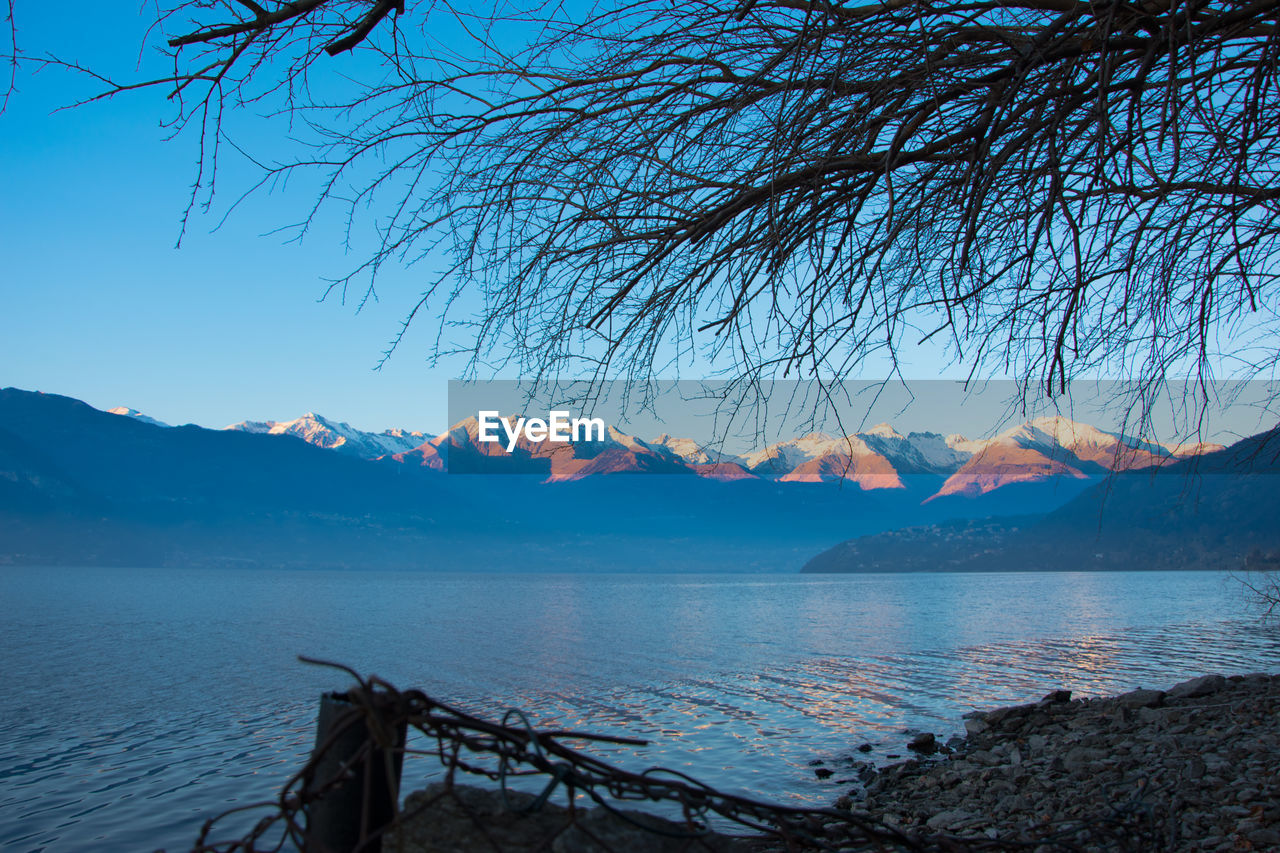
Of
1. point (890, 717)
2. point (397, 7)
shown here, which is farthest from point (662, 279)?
point (890, 717)

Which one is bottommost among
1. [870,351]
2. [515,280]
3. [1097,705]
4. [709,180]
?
[1097,705]

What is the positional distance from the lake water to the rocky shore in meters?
1.38

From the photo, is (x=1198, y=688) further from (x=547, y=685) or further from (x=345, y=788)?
(x=547, y=685)

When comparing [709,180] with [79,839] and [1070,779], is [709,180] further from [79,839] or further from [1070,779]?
[79,839]

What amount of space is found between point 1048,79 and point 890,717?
37.0 ft

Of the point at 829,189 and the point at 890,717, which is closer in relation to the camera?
the point at 829,189

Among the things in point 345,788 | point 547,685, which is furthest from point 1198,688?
point 547,685

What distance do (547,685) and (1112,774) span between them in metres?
14.8

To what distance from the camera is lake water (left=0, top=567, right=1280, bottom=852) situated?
32.1 ft

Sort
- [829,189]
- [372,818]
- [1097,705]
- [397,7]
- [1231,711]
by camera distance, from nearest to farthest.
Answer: [372,818]
[397,7]
[829,189]
[1231,711]
[1097,705]

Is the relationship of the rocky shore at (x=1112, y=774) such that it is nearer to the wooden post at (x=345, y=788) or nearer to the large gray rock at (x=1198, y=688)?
the large gray rock at (x=1198, y=688)

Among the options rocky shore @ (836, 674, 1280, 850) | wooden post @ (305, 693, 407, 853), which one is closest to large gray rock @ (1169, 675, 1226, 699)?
rocky shore @ (836, 674, 1280, 850)

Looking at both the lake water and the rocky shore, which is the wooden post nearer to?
the rocky shore

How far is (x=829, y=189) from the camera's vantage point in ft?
15.5
